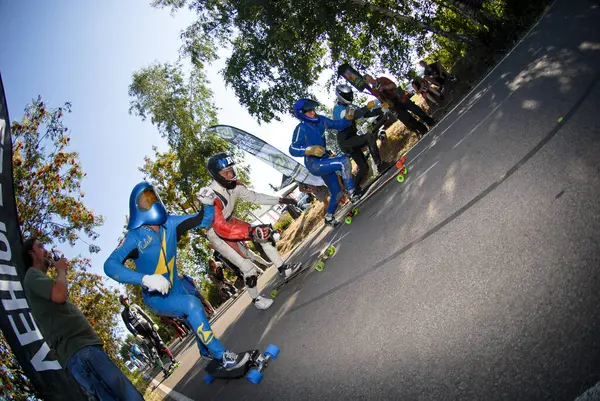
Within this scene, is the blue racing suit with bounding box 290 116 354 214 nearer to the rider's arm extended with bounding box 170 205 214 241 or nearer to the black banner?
the rider's arm extended with bounding box 170 205 214 241

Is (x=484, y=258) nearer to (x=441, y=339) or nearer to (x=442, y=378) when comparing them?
(x=441, y=339)

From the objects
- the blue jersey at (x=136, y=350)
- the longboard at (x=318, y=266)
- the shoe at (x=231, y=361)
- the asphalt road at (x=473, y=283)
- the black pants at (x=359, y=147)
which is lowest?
the asphalt road at (x=473, y=283)

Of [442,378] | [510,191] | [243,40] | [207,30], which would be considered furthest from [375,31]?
[442,378]

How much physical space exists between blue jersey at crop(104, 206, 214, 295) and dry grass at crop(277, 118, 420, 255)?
707 centimetres

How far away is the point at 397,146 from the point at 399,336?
939 cm

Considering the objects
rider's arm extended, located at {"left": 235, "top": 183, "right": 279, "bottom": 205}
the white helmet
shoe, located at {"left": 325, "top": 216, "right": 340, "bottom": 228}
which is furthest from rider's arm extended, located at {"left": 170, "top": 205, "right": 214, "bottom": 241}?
the white helmet

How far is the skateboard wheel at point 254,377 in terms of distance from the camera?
397 centimetres

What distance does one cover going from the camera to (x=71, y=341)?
3594mm

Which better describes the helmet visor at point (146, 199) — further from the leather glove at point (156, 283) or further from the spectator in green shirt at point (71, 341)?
the spectator in green shirt at point (71, 341)

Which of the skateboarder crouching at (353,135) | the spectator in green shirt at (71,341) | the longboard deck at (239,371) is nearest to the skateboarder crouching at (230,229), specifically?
the longboard deck at (239,371)

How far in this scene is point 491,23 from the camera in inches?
497

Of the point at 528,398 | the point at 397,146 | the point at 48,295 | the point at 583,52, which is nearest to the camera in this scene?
the point at 528,398

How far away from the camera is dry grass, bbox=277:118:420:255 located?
11.1m

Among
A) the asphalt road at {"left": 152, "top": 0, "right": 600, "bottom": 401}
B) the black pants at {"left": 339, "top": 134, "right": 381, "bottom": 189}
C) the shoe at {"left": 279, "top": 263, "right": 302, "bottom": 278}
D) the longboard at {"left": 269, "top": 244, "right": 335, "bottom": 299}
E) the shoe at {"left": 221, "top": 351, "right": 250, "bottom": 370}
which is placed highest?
the black pants at {"left": 339, "top": 134, "right": 381, "bottom": 189}
